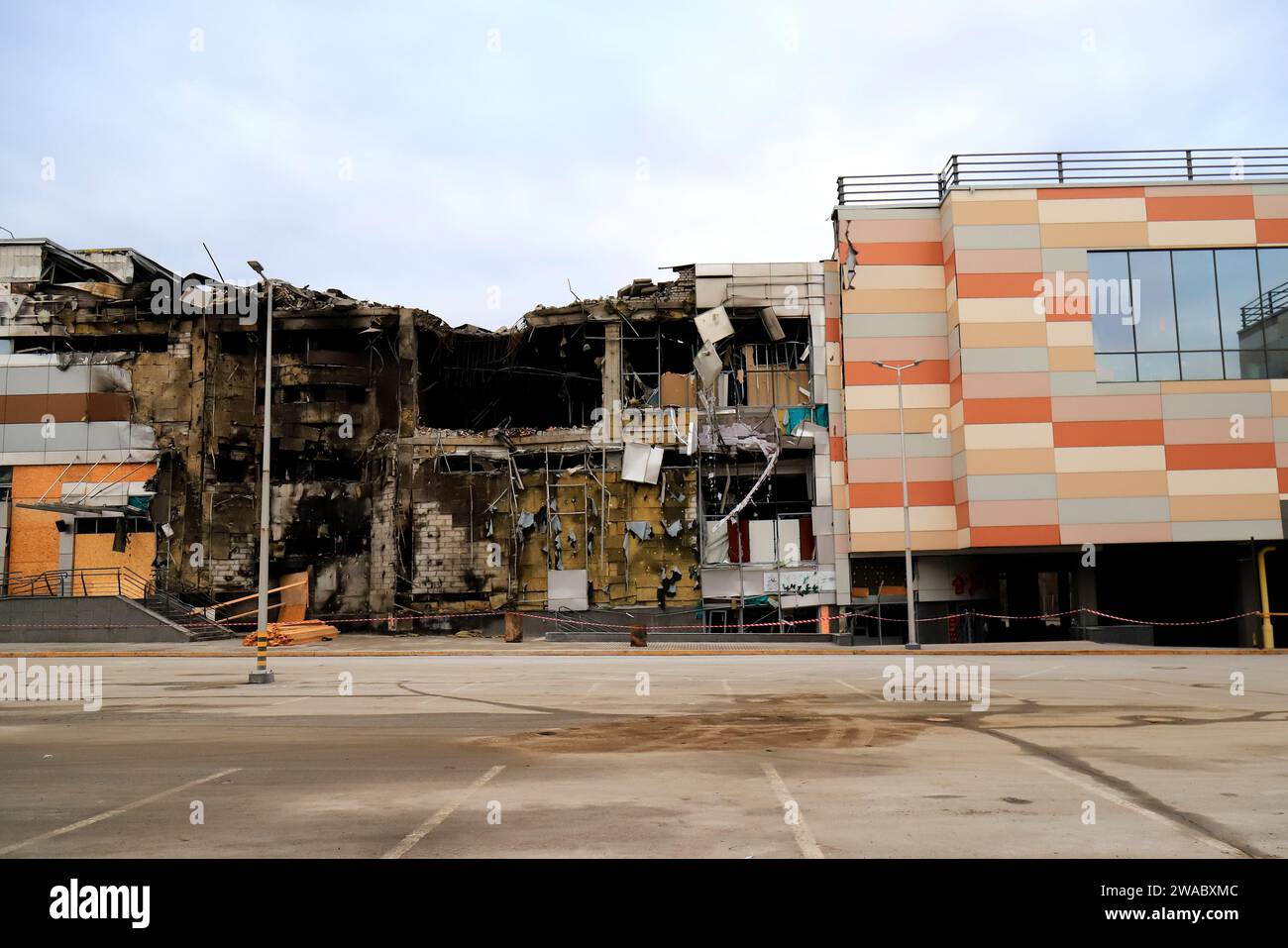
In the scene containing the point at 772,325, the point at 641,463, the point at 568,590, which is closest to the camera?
the point at 568,590

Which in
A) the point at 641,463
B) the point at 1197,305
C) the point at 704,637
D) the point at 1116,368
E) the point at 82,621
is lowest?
the point at 704,637

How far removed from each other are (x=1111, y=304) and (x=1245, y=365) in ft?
17.7

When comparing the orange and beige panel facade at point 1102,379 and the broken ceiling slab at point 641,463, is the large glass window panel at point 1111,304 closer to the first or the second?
the orange and beige panel facade at point 1102,379

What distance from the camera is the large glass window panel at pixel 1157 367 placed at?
36906 millimetres

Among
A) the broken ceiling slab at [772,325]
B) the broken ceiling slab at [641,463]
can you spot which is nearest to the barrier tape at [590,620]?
the broken ceiling slab at [641,463]

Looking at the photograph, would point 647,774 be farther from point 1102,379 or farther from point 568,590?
point 1102,379

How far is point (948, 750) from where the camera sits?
9594mm

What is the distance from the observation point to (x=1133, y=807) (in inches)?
270

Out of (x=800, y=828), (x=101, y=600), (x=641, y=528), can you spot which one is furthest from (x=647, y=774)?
(x=101, y=600)

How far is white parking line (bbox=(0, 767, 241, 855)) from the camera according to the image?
19.8ft

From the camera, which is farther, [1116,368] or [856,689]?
[1116,368]

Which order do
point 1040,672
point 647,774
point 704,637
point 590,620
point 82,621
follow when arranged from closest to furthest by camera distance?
point 647,774, point 1040,672, point 704,637, point 82,621, point 590,620

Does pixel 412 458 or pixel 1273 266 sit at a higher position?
pixel 1273 266

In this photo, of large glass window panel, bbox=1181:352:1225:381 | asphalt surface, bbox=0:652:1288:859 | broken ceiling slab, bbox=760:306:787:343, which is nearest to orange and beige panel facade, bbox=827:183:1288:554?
large glass window panel, bbox=1181:352:1225:381
